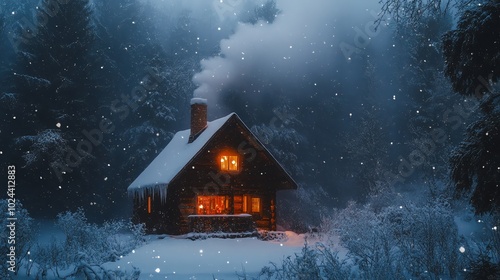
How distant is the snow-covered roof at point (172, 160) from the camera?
26328 millimetres

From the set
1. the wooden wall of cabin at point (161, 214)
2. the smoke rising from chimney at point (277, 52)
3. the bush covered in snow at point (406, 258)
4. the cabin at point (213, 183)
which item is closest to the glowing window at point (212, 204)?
the cabin at point (213, 183)

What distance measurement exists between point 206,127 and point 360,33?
31405 millimetres

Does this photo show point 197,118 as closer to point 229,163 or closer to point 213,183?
point 229,163

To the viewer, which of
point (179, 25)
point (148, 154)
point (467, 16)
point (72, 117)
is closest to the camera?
point (467, 16)

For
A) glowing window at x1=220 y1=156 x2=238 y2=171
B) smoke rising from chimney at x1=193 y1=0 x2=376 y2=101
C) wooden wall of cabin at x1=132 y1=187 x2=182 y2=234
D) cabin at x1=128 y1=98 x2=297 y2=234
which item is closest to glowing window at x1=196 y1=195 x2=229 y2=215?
cabin at x1=128 y1=98 x2=297 y2=234

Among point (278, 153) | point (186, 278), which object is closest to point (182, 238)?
point (186, 278)

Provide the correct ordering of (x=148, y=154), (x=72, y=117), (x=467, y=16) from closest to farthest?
1. (x=467, y=16)
2. (x=72, y=117)
3. (x=148, y=154)

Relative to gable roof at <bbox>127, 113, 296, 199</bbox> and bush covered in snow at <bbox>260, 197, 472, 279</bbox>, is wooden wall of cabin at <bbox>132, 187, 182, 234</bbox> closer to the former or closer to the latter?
gable roof at <bbox>127, 113, 296, 199</bbox>

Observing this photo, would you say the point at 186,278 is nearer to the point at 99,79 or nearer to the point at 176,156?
the point at 176,156

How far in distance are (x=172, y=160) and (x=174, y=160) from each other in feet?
1.41

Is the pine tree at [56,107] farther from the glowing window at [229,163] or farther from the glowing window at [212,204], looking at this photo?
the glowing window at [229,163]

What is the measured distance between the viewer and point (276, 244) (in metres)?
24.4

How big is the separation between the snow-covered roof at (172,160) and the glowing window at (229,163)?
66.8 inches

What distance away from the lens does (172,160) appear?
29.0 metres
